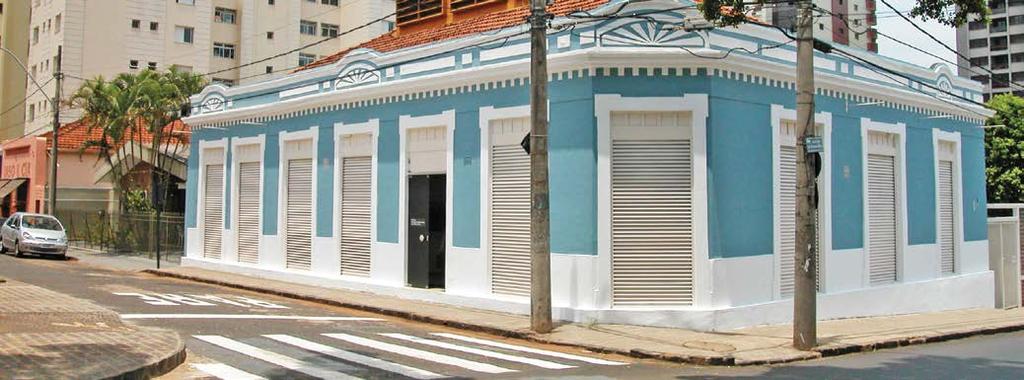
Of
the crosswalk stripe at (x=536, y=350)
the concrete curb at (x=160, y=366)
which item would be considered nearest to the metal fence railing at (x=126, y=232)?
the crosswalk stripe at (x=536, y=350)

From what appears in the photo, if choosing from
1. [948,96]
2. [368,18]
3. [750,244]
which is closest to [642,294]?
[750,244]

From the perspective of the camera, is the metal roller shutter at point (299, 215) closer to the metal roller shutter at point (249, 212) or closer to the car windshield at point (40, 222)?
the metal roller shutter at point (249, 212)

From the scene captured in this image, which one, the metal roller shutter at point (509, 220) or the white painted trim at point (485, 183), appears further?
the white painted trim at point (485, 183)

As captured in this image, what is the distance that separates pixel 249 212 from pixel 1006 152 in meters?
29.6

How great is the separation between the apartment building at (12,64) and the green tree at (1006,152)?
57.0 meters

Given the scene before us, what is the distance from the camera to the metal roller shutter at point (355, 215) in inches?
728

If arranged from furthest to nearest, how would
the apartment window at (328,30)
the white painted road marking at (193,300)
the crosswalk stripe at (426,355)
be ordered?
1. the apartment window at (328,30)
2. the white painted road marking at (193,300)
3. the crosswalk stripe at (426,355)

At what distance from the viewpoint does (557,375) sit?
30.9ft

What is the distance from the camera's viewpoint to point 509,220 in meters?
15.5

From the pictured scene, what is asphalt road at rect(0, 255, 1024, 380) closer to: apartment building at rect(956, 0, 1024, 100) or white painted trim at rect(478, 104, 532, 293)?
white painted trim at rect(478, 104, 532, 293)

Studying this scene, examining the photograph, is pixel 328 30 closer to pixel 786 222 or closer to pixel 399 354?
pixel 786 222

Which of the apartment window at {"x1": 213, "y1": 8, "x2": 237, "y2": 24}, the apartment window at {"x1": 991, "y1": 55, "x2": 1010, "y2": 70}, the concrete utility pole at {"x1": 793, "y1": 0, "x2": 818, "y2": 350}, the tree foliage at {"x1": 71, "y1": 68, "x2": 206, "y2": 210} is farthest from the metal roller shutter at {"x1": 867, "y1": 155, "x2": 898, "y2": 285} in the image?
the apartment window at {"x1": 991, "y1": 55, "x2": 1010, "y2": 70}

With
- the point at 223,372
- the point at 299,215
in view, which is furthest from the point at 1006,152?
the point at 223,372

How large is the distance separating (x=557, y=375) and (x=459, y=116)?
7.95m
